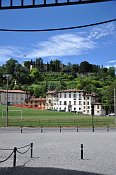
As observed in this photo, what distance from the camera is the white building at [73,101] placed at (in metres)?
181

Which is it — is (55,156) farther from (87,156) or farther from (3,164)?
(3,164)

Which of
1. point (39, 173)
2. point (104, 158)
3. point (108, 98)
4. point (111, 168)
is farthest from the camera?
point (108, 98)

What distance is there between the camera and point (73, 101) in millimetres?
187125

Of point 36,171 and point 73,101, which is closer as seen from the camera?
point 36,171

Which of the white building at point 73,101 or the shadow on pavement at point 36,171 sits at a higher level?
the white building at point 73,101

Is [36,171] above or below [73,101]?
below

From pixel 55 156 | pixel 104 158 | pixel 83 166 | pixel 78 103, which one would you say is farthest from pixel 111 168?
pixel 78 103

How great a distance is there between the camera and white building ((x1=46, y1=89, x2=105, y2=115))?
18138 cm

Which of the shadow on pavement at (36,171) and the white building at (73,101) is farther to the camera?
the white building at (73,101)

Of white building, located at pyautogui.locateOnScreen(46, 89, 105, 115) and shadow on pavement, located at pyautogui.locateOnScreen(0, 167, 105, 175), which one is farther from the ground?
white building, located at pyautogui.locateOnScreen(46, 89, 105, 115)

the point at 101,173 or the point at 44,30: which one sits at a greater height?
the point at 44,30

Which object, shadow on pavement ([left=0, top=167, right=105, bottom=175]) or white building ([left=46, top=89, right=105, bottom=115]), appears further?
white building ([left=46, top=89, right=105, bottom=115])

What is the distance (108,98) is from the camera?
6033 inches

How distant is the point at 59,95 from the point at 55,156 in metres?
171
